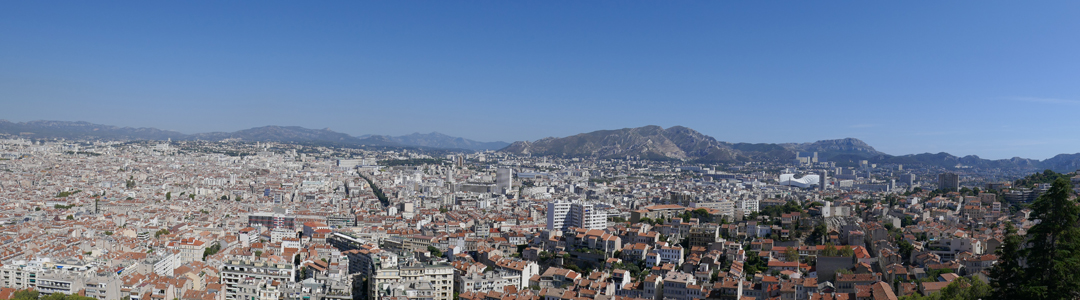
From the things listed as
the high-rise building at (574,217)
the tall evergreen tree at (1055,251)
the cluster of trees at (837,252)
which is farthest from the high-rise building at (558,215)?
the tall evergreen tree at (1055,251)

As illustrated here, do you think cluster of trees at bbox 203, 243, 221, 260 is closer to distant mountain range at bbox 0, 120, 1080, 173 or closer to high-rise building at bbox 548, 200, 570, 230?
high-rise building at bbox 548, 200, 570, 230

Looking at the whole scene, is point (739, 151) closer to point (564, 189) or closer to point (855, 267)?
point (564, 189)

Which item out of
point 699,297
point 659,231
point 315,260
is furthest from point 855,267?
point 315,260

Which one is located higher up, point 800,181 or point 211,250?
point 800,181

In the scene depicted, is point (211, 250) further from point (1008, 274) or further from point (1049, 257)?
point (1049, 257)

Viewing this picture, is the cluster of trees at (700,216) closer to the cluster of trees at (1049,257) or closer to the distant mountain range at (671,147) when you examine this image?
the cluster of trees at (1049,257)

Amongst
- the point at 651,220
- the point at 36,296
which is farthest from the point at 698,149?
the point at 36,296

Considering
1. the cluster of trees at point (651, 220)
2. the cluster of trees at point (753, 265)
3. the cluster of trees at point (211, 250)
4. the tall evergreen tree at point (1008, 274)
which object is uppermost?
the tall evergreen tree at point (1008, 274)
